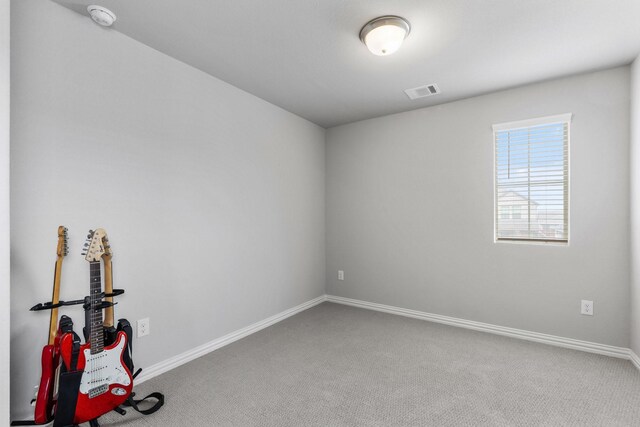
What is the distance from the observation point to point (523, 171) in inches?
118

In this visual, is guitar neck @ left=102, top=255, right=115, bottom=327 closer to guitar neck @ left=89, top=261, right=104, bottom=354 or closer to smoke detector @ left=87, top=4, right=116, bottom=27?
guitar neck @ left=89, top=261, right=104, bottom=354

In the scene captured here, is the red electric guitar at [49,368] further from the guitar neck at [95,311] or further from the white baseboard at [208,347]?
the white baseboard at [208,347]

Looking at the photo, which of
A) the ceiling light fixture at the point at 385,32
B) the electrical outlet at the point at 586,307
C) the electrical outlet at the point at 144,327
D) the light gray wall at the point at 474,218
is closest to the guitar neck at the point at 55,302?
the electrical outlet at the point at 144,327

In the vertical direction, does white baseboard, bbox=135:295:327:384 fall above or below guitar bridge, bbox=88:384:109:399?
below

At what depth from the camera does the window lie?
9.24ft

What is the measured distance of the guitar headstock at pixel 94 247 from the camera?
1.72 metres

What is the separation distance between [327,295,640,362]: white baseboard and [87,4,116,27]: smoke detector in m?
3.61

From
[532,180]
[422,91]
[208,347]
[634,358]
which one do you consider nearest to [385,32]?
[422,91]

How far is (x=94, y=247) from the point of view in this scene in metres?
1.74

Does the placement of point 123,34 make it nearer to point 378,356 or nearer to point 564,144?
point 378,356

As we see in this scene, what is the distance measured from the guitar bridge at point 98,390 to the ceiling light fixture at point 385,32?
261cm

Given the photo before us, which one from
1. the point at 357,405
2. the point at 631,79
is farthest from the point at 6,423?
the point at 631,79

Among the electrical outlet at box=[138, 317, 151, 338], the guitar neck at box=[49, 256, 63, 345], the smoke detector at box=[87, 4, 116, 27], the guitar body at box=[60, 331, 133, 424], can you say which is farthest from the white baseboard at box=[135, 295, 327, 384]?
the smoke detector at box=[87, 4, 116, 27]

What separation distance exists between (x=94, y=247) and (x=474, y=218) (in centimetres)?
325
